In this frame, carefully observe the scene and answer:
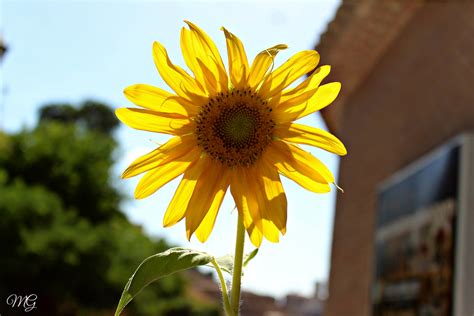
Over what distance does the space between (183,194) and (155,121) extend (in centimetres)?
7

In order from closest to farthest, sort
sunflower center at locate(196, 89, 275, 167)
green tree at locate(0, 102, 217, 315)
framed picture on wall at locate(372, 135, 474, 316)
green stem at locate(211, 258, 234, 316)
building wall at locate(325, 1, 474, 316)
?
green stem at locate(211, 258, 234, 316), sunflower center at locate(196, 89, 275, 167), framed picture on wall at locate(372, 135, 474, 316), building wall at locate(325, 1, 474, 316), green tree at locate(0, 102, 217, 315)

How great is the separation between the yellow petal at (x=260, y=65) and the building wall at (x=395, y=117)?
284 cm

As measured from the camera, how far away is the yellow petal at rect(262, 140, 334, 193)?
1.63 feet

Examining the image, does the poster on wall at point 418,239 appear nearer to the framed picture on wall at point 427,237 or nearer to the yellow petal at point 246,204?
the framed picture on wall at point 427,237

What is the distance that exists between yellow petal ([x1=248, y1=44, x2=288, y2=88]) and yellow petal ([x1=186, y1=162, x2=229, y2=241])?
3.0 inches

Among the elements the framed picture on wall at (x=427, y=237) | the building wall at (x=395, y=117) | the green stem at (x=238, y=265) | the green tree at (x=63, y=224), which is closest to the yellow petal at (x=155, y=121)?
the green stem at (x=238, y=265)

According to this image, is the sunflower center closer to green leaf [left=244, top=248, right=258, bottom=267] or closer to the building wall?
green leaf [left=244, top=248, right=258, bottom=267]

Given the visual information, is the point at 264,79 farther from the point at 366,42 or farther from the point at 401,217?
the point at 366,42

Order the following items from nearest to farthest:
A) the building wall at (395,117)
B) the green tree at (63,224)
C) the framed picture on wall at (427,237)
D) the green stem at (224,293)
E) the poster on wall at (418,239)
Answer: the green stem at (224,293), the framed picture on wall at (427,237), the poster on wall at (418,239), the building wall at (395,117), the green tree at (63,224)

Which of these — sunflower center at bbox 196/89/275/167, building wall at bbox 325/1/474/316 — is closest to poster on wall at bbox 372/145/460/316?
building wall at bbox 325/1/474/316

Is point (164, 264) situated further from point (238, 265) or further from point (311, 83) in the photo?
point (311, 83)

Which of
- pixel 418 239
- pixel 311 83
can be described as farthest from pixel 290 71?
pixel 418 239

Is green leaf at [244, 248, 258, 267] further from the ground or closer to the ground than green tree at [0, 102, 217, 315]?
closer to the ground

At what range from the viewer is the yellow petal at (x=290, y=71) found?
492 millimetres
